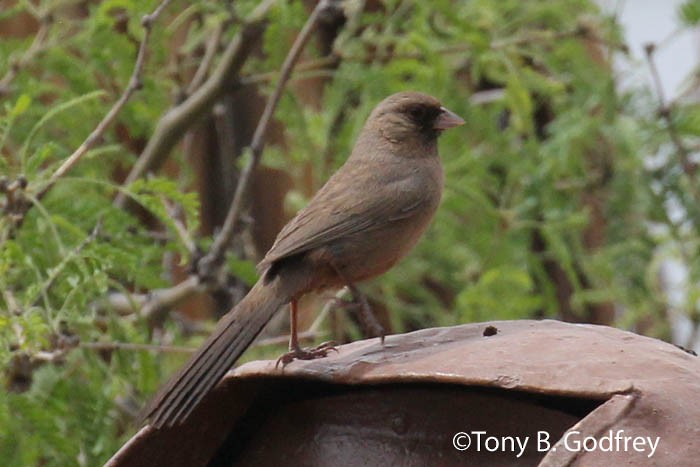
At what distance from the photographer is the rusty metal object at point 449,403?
6.12ft

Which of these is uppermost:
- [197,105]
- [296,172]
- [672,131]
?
[197,105]

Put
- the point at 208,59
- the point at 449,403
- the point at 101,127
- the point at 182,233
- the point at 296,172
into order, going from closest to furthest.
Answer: the point at 449,403 < the point at 101,127 < the point at 182,233 < the point at 208,59 < the point at 296,172

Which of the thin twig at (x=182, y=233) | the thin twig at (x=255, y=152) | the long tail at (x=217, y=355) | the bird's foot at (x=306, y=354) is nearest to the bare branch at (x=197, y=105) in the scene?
the thin twig at (x=182, y=233)

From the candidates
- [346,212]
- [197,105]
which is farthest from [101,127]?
[197,105]

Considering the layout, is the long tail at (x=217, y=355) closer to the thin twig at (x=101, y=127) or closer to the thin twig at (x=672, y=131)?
the thin twig at (x=101, y=127)

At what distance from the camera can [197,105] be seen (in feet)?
Answer: 13.4

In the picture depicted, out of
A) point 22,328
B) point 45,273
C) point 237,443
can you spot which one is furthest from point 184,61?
point 237,443

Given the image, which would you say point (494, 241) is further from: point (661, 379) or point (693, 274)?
point (661, 379)

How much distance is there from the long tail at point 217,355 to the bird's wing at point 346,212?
10 centimetres

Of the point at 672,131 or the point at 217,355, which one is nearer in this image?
the point at 217,355

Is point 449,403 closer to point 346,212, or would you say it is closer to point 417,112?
point 346,212

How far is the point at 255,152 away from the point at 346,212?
0.86 metres

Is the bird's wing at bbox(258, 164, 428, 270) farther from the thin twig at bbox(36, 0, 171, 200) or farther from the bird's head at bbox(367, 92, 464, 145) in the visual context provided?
the thin twig at bbox(36, 0, 171, 200)

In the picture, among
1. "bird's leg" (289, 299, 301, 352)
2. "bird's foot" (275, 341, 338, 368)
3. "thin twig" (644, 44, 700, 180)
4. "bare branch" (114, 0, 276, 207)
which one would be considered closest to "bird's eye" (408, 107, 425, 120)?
"bird's leg" (289, 299, 301, 352)
